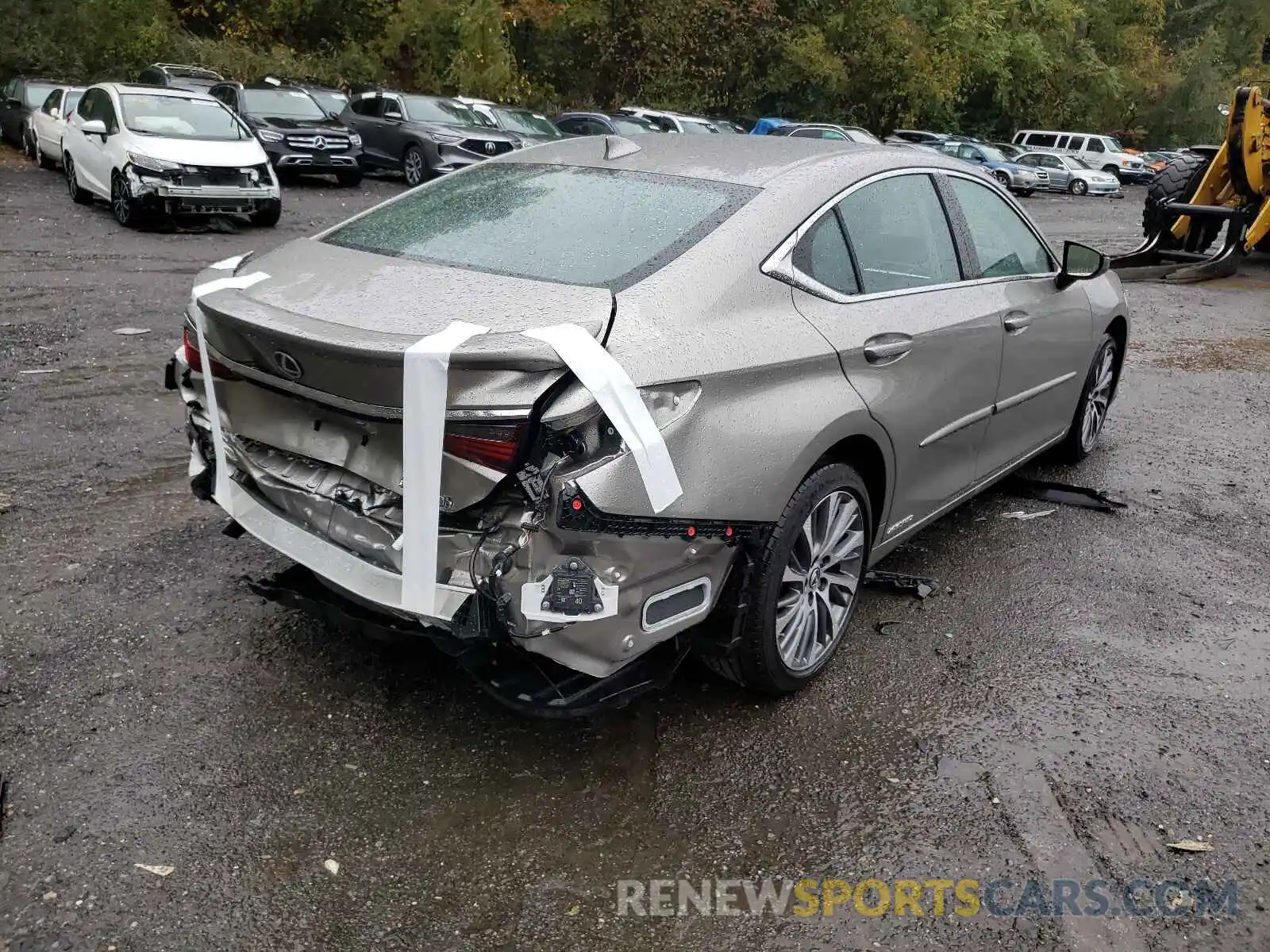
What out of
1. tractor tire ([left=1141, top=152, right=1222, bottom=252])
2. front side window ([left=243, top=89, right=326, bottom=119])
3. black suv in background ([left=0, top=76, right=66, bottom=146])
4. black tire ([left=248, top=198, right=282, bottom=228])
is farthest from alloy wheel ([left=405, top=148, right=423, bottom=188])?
tractor tire ([left=1141, top=152, right=1222, bottom=252])

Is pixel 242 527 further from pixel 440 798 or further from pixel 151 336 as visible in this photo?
pixel 151 336

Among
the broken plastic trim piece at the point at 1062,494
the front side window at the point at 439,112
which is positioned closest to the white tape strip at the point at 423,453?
the broken plastic trim piece at the point at 1062,494

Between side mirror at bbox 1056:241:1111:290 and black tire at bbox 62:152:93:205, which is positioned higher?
side mirror at bbox 1056:241:1111:290

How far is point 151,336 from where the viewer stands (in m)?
7.75

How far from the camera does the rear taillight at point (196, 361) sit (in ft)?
10.8

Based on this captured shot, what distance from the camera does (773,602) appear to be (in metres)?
3.25

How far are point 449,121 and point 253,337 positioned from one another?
17003mm

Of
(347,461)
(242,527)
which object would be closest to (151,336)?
(242,527)

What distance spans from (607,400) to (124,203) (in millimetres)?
11477

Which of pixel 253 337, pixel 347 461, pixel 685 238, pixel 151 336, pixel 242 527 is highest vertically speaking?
pixel 685 238

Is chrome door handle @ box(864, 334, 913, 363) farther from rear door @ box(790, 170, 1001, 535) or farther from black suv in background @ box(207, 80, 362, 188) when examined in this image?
black suv in background @ box(207, 80, 362, 188)

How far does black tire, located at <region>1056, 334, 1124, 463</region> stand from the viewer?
5676mm

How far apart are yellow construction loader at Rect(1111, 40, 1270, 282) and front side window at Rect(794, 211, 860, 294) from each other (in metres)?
10.7

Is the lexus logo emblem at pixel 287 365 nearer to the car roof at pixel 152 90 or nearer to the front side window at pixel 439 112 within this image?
the car roof at pixel 152 90
